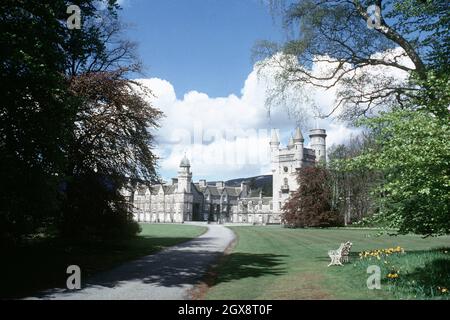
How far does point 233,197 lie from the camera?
131m

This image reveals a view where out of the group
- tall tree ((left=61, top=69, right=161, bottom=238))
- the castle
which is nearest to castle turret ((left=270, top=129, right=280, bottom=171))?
the castle

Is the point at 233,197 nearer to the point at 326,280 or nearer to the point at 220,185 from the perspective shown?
the point at 220,185

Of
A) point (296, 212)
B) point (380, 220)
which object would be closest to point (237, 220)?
point (296, 212)

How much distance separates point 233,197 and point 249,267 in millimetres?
115461

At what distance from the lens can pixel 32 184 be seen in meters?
12.6

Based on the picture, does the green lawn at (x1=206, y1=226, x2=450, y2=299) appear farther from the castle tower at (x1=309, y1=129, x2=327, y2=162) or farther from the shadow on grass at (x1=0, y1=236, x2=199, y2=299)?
the castle tower at (x1=309, y1=129, x2=327, y2=162)

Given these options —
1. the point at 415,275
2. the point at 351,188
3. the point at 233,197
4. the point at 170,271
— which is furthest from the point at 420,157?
the point at 233,197

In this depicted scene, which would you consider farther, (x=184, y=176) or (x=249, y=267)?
(x=184, y=176)

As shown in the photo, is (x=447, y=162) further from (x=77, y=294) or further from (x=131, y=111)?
(x=131, y=111)

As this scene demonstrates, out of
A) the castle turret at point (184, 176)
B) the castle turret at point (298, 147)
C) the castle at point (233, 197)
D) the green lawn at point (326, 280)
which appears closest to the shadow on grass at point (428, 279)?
the green lawn at point (326, 280)

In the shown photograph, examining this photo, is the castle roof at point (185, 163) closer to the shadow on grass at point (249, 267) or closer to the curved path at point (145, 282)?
the shadow on grass at point (249, 267)

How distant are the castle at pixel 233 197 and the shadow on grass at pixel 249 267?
75.8 meters

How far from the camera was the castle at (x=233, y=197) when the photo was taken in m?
101

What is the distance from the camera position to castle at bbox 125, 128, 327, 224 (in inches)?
3990
